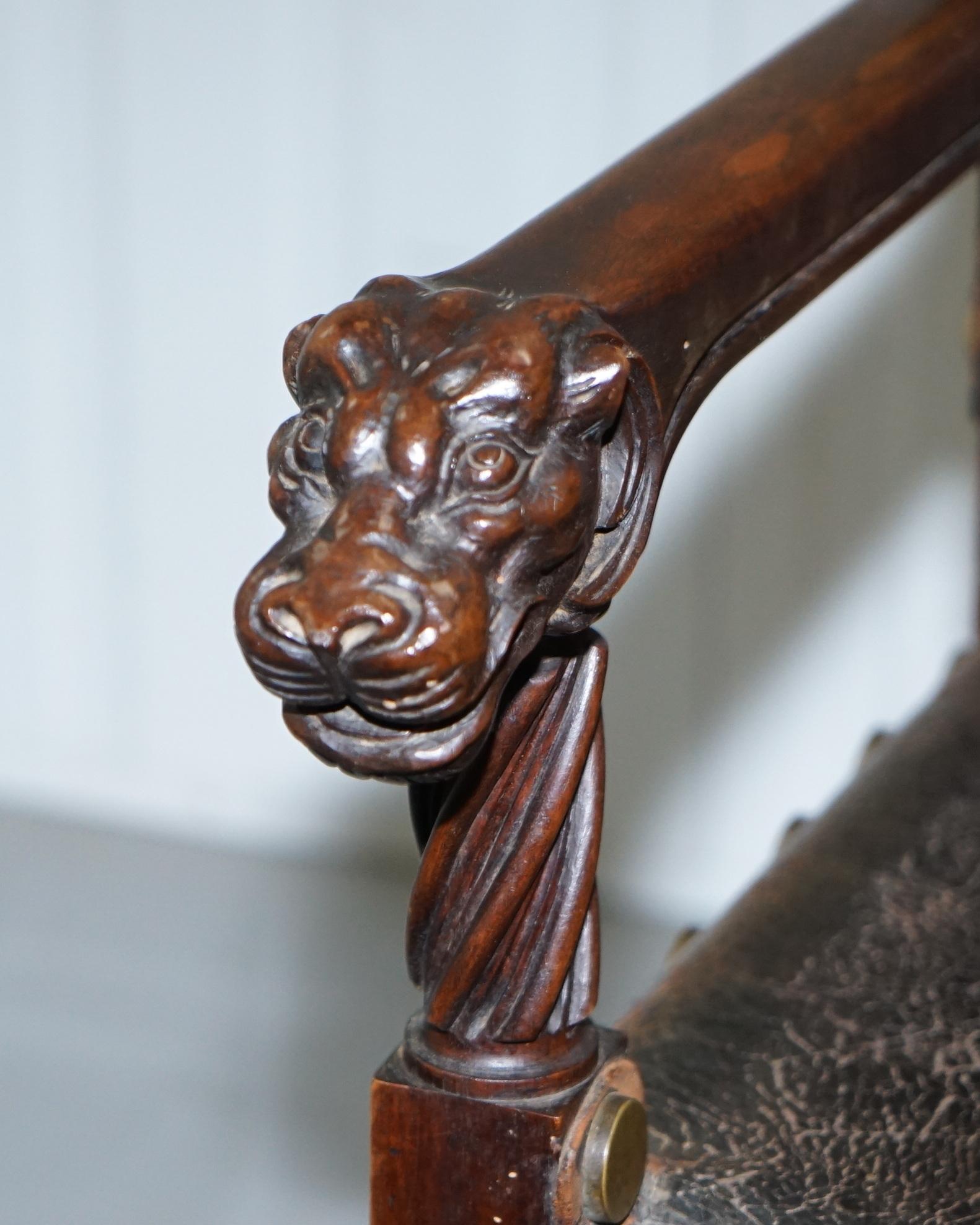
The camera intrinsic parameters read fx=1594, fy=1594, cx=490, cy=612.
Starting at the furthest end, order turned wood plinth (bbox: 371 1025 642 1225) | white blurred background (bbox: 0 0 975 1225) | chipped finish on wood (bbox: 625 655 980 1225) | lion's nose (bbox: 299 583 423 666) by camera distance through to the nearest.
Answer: white blurred background (bbox: 0 0 975 1225) → chipped finish on wood (bbox: 625 655 980 1225) → turned wood plinth (bbox: 371 1025 642 1225) → lion's nose (bbox: 299 583 423 666)

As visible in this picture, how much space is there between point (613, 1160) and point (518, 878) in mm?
96

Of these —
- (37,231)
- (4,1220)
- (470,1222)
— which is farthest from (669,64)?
(470,1222)

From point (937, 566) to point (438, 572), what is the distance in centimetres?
155

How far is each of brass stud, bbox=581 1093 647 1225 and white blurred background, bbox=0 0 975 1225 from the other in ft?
4.27

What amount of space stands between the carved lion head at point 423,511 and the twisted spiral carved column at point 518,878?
0.05 m

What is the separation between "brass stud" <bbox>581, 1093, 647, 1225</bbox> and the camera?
1.49 ft

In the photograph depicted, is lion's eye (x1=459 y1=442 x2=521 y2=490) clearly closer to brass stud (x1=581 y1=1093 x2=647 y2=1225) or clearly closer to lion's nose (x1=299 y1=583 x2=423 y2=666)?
lion's nose (x1=299 y1=583 x2=423 y2=666)

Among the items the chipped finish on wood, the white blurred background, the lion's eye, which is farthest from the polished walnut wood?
the white blurred background

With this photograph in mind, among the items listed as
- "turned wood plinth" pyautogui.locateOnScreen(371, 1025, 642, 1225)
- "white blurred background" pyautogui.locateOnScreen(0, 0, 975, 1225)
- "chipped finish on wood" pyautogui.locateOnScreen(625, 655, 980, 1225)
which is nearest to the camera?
"turned wood plinth" pyautogui.locateOnScreen(371, 1025, 642, 1225)

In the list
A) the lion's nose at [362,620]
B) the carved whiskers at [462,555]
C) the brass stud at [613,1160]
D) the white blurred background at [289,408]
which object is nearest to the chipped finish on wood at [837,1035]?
the brass stud at [613,1160]

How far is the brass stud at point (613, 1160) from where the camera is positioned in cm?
45

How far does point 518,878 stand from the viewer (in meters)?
0.43

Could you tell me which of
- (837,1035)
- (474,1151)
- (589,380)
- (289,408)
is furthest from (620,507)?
(289,408)

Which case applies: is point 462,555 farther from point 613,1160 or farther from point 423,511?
point 613,1160
